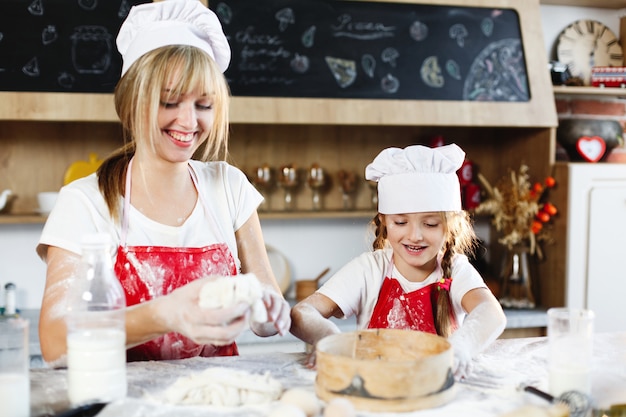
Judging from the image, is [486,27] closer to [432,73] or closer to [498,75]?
[498,75]

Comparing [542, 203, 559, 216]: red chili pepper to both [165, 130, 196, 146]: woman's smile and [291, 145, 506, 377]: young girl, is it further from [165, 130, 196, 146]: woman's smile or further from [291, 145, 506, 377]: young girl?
[165, 130, 196, 146]: woman's smile

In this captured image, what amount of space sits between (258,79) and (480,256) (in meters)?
1.41

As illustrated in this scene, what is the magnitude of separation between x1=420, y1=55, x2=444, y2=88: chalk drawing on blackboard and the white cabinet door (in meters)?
0.82

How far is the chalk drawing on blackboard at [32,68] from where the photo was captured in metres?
2.72

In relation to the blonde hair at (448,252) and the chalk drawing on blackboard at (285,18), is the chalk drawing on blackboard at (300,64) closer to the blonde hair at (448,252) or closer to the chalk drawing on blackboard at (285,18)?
the chalk drawing on blackboard at (285,18)

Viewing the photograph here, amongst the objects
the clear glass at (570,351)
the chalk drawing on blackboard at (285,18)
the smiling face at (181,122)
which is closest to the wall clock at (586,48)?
the chalk drawing on blackboard at (285,18)

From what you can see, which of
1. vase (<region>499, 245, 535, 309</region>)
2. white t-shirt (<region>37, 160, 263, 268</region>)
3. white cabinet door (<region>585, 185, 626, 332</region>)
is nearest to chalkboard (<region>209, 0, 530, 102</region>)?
white cabinet door (<region>585, 185, 626, 332</region>)

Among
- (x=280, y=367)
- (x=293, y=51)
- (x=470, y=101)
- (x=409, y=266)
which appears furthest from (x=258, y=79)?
Result: (x=280, y=367)

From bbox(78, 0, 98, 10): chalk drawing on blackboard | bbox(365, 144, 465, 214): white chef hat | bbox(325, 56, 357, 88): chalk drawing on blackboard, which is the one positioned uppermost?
bbox(78, 0, 98, 10): chalk drawing on blackboard

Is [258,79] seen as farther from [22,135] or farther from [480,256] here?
[480,256]

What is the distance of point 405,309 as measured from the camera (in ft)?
5.89

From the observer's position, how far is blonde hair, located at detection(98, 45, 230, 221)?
1.50 metres

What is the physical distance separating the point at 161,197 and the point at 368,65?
5.40ft

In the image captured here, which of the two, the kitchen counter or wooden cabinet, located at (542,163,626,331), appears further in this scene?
wooden cabinet, located at (542,163,626,331)
